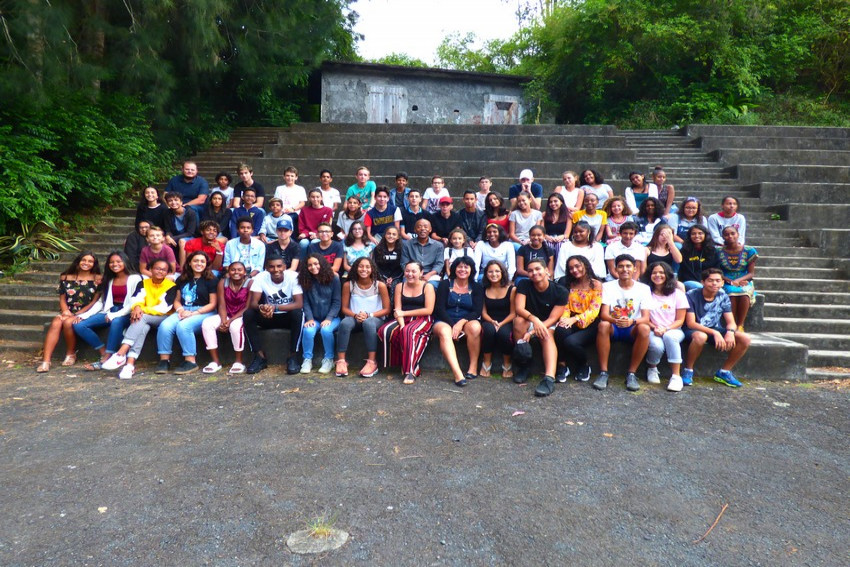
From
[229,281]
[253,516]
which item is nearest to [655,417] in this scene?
[253,516]

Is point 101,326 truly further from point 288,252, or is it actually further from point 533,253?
point 533,253

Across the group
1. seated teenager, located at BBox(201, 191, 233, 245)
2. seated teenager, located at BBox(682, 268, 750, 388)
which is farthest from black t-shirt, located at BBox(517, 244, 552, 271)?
seated teenager, located at BBox(201, 191, 233, 245)

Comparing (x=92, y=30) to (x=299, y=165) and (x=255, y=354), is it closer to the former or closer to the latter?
(x=299, y=165)

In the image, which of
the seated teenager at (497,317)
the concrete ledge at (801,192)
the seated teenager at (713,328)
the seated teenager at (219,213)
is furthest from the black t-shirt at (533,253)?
the concrete ledge at (801,192)

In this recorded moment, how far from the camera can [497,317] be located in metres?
5.77

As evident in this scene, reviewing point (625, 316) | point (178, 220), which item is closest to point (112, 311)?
point (178, 220)

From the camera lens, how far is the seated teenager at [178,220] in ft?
23.0

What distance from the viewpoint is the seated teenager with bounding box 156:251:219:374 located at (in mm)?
5766

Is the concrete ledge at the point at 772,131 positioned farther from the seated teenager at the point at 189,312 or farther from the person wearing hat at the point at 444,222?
the seated teenager at the point at 189,312

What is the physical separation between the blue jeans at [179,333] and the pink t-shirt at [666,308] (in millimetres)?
4607

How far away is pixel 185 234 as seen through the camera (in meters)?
7.00

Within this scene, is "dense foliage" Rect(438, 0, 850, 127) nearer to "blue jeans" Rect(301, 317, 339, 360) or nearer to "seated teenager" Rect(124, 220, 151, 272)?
"blue jeans" Rect(301, 317, 339, 360)

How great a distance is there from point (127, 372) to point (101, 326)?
3.09 ft

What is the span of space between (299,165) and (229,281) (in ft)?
17.4
